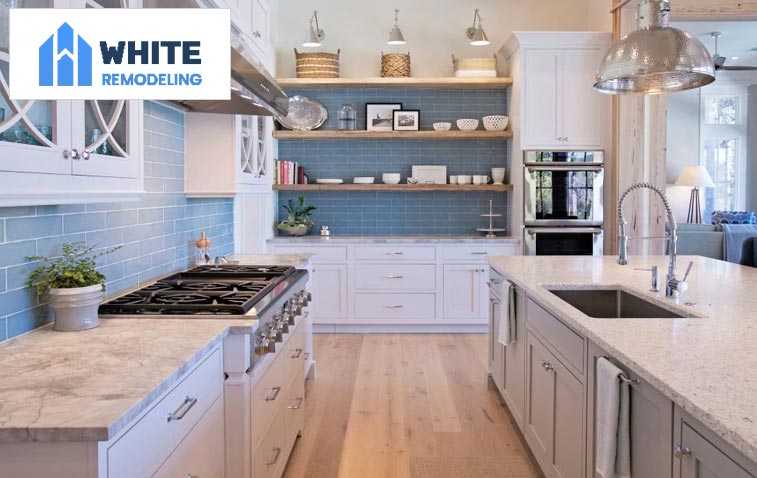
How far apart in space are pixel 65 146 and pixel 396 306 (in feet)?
13.8

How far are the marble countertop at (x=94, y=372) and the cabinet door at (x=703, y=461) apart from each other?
1.15 meters

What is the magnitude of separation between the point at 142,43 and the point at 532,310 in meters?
1.91

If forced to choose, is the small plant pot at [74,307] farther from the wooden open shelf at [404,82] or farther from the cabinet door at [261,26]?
the wooden open shelf at [404,82]

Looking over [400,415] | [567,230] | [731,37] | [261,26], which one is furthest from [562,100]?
[731,37]

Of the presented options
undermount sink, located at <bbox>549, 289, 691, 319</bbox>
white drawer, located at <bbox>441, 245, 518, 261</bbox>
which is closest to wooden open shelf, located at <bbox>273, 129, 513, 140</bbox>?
white drawer, located at <bbox>441, 245, 518, 261</bbox>

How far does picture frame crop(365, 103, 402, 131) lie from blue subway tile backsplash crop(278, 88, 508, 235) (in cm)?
8

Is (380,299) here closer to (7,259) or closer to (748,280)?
(748,280)

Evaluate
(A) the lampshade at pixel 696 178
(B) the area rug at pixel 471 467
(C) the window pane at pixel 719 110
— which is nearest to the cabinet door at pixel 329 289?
(B) the area rug at pixel 471 467

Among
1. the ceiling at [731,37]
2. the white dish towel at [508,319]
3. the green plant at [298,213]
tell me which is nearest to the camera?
the white dish towel at [508,319]

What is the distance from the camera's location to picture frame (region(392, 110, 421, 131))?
19.6 feet

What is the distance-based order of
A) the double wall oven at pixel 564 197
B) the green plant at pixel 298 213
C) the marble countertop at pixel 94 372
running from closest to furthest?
the marble countertop at pixel 94 372
the double wall oven at pixel 564 197
the green plant at pixel 298 213

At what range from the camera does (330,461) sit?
301cm

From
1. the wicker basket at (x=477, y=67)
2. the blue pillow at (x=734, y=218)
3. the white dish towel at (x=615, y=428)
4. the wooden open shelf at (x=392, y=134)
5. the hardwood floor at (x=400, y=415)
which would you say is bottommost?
the hardwood floor at (x=400, y=415)

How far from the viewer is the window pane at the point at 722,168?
992 cm
